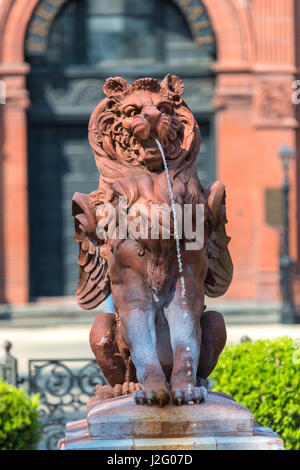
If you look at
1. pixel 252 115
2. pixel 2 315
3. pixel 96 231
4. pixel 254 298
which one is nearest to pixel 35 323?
pixel 2 315

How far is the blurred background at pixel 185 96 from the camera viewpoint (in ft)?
58.9

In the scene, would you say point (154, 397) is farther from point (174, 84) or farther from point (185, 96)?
point (185, 96)

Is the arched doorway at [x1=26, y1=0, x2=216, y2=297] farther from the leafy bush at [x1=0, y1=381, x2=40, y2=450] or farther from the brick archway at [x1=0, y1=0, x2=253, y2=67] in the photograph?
the leafy bush at [x1=0, y1=381, x2=40, y2=450]

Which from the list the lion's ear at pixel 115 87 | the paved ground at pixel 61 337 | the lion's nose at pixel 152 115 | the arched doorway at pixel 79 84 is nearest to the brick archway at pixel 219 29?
the arched doorway at pixel 79 84

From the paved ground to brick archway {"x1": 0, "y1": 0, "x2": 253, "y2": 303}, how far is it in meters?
1.82

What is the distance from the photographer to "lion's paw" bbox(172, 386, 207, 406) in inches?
170

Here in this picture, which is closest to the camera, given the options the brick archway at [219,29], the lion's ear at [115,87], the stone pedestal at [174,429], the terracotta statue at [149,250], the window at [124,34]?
the stone pedestal at [174,429]

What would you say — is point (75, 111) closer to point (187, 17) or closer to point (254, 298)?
point (187, 17)

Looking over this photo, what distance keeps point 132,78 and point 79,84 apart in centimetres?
111

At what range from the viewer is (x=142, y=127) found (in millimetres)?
4785

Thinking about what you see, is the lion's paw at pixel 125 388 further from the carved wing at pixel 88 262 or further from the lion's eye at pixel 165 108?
the lion's eye at pixel 165 108

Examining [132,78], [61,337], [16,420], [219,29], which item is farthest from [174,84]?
[132,78]

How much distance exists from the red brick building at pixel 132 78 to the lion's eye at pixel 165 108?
13.2 m

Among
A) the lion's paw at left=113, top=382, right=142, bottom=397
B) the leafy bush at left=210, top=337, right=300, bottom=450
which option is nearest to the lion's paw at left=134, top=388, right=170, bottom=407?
the lion's paw at left=113, top=382, right=142, bottom=397
